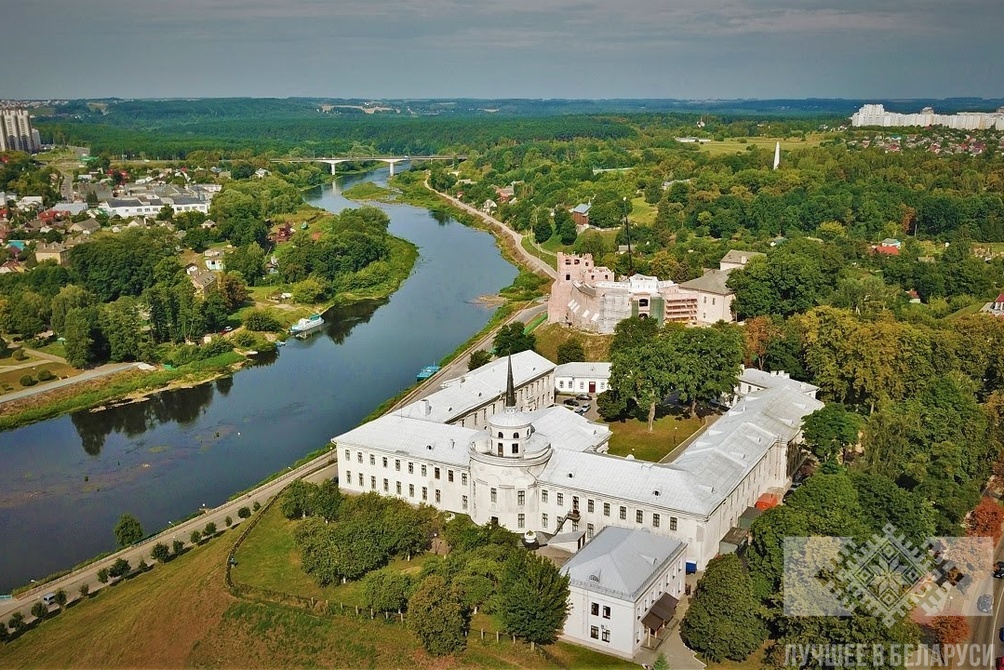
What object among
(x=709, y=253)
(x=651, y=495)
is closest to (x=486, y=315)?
(x=709, y=253)

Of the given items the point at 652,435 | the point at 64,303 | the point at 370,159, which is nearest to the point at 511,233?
the point at 64,303

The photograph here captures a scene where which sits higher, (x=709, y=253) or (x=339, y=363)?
(x=709, y=253)

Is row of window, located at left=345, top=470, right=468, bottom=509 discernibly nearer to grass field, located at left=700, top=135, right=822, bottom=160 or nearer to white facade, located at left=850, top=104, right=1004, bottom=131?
grass field, located at left=700, top=135, right=822, bottom=160

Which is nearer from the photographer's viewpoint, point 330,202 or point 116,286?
point 116,286

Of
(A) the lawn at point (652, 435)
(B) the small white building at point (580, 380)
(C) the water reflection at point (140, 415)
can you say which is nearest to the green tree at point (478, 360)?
(B) the small white building at point (580, 380)

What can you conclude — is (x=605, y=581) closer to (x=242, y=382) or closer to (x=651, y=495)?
(x=651, y=495)

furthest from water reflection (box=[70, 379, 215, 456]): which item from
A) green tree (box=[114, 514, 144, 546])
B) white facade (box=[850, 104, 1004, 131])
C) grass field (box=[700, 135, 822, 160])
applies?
white facade (box=[850, 104, 1004, 131])

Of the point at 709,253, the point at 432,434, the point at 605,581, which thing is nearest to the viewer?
the point at 605,581
